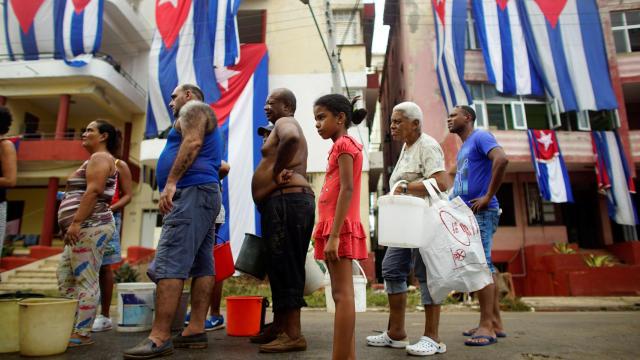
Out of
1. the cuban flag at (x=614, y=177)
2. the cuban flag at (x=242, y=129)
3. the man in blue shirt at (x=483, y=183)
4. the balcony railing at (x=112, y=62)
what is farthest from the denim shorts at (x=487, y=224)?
the balcony railing at (x=112, y=62)

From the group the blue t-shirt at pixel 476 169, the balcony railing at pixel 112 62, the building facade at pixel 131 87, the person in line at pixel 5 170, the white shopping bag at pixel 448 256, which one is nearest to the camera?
the white shopping bag at pixel 448 256

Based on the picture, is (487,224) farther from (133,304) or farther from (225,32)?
(225,32)

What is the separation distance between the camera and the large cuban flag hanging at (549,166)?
11.9 m

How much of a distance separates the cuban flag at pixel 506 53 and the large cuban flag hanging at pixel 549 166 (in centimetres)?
140

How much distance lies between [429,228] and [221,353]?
1634 mm

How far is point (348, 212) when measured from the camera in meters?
2.41

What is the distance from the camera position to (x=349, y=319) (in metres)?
2.22

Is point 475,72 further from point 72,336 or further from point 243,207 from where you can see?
point 72,336

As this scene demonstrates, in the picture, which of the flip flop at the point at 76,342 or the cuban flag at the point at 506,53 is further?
the cuban flag at the point at 506,53

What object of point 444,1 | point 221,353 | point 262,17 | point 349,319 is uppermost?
point 262,17

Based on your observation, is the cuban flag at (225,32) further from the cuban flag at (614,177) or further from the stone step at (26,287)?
the cuban flag at (614,177)

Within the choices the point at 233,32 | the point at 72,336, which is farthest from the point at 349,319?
the point at 233,32

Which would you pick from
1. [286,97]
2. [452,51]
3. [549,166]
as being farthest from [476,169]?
[549,166]

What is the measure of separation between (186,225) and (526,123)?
13.6 metres
